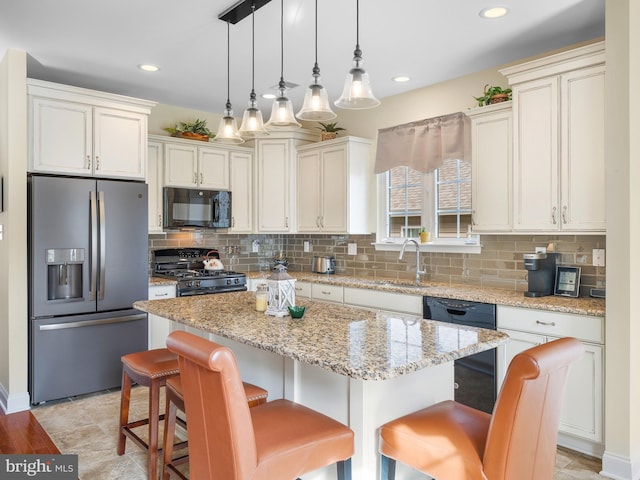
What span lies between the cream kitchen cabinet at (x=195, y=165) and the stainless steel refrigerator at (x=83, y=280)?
707mm

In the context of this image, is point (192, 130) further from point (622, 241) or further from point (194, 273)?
point (622, 241)

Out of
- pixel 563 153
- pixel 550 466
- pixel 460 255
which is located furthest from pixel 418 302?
pixel 550 466

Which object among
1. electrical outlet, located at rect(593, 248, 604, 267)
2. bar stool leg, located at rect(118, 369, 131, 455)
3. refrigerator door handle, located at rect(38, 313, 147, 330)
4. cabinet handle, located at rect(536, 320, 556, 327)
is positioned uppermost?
electrical outlet, located at rect(593, 248, 604, 267)

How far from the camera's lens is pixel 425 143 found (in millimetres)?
4230

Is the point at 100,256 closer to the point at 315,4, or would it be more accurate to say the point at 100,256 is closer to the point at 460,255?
the point at 315,4

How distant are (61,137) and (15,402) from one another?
78.3 inches

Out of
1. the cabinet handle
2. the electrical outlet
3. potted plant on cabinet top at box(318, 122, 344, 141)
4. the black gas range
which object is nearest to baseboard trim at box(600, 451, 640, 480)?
the cabinet handle

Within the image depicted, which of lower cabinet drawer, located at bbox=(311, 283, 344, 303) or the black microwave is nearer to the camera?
lower cabinet drawer, located at bbox=(311, 283, 344, 303)

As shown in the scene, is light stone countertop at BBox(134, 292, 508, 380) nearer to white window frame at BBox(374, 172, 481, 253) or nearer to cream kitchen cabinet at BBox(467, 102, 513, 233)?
cream kitchen cabinet at BBox(467, 102, 513, 233)

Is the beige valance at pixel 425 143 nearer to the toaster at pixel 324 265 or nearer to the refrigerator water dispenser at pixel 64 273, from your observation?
the toaster at pixel 324 265

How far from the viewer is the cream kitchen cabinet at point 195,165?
4652 millimetres

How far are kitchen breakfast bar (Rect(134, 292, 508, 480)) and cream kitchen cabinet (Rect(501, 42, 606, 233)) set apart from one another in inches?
55.3

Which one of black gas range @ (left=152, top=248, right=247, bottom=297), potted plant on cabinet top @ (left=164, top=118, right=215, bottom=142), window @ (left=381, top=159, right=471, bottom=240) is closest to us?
window @ (left=381, top=159, right=471, bottom=240)

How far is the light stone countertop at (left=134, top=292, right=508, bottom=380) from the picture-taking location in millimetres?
1527
